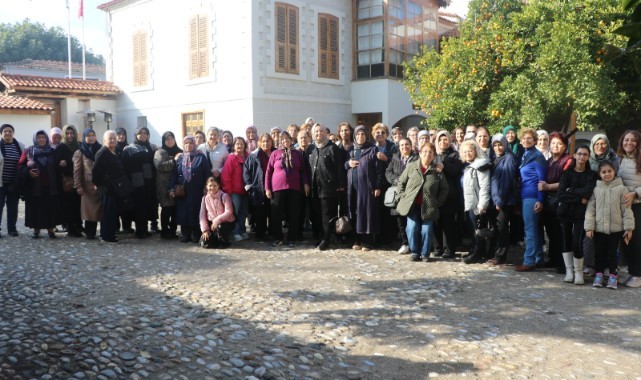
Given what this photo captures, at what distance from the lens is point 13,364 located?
13.1 feet

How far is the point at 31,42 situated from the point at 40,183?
2048 inches

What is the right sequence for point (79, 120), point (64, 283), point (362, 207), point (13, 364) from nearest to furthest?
point (13, 364), point (64, 283), point (362, 207), point (79, 120)

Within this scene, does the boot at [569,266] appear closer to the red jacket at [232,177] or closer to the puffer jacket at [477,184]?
the puffer jacket at [477,184]

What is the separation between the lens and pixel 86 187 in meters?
9.16

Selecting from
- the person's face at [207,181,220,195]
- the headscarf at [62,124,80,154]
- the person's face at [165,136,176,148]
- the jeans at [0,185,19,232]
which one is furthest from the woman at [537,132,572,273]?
the jeans at [0,185,19,232]

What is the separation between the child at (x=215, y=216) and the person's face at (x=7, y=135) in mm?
3431

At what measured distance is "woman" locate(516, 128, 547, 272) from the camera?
7.15 meters

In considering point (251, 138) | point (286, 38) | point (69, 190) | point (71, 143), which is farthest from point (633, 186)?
point (286, 38)

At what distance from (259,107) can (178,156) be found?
8.52 meters

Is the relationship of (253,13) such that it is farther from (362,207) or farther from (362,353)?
(362,353)

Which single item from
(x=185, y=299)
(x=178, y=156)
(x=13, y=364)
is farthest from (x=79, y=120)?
(x=13, y=364)

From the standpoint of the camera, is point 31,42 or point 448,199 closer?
point 448,199

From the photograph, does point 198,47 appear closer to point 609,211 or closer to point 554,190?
point 554,190

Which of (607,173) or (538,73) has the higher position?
(538,73)
